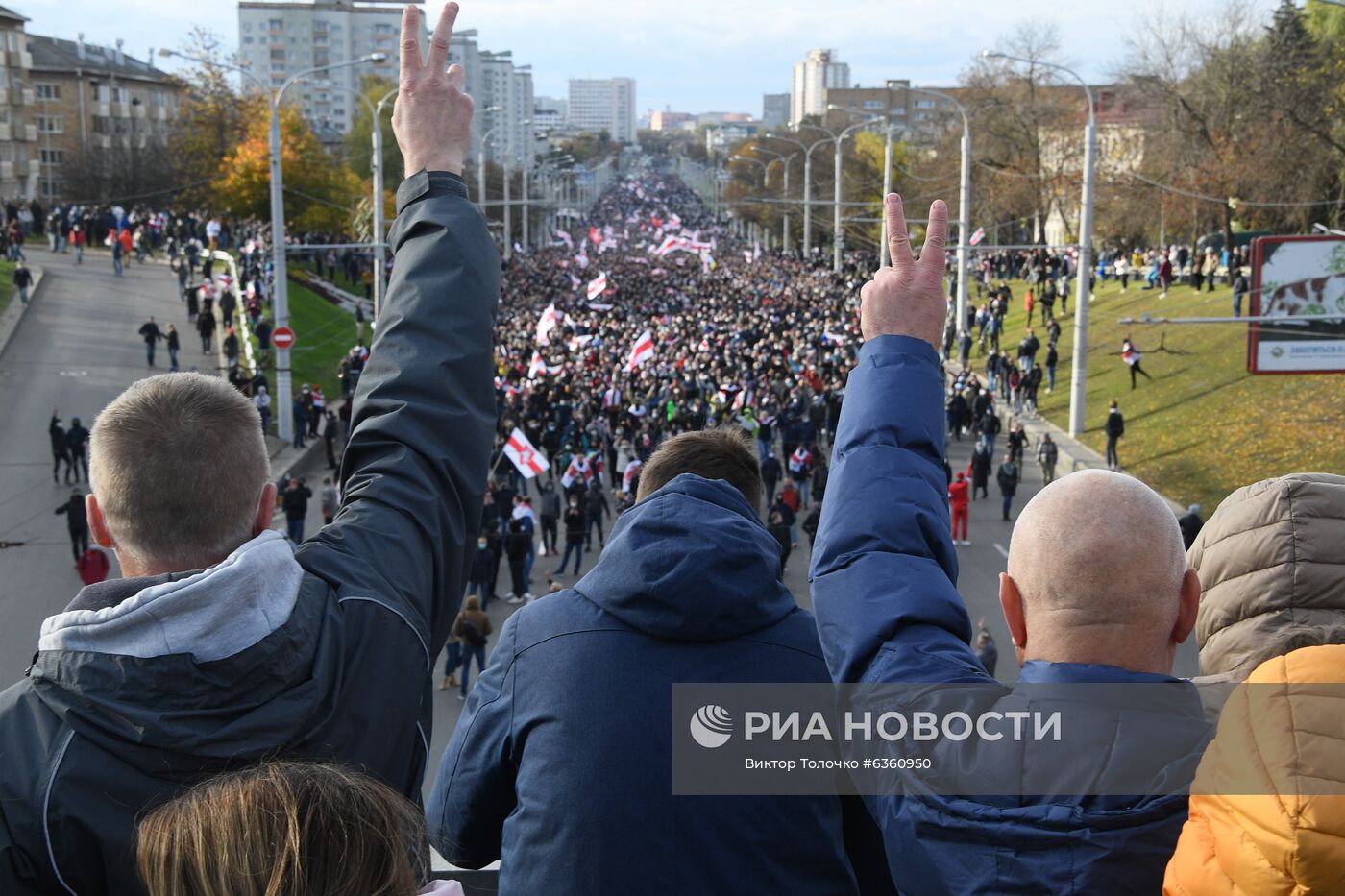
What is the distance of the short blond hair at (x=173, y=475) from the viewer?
215 cm

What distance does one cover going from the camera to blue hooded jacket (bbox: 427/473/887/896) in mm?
2340

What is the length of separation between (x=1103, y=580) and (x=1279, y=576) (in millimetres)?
384

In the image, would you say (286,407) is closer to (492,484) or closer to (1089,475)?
(492,484)

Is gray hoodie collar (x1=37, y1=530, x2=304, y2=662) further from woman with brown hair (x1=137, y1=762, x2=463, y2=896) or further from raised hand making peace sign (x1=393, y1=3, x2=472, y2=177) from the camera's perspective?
raised hand making peace sign (x1=393, y1=3, x2=472, y2=177)

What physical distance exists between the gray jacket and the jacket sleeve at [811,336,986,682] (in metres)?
0.70

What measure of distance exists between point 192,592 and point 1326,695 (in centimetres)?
150

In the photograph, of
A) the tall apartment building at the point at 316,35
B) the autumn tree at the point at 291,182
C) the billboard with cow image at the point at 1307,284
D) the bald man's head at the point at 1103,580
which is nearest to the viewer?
the bald man's head at the point at 1103,580

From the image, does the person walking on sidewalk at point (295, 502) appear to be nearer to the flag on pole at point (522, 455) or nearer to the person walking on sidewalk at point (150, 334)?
the flag on pole at point (522, 455)

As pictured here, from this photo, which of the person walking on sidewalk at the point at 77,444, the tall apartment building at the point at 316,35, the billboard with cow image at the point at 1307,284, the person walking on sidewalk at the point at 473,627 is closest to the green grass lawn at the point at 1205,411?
the billboard with cow image at the point at 1307,284

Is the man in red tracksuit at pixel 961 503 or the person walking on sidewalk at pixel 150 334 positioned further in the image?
the person walking on sidewalk at pixel 150 334

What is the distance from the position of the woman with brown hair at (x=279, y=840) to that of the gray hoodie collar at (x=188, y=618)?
393 millimetres

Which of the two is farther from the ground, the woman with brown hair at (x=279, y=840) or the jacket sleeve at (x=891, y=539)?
the jacket sleeve at (x=891, y=539)

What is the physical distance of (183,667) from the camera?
194 cm

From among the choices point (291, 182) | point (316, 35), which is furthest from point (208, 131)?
point (316, 35)
